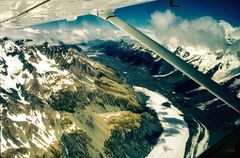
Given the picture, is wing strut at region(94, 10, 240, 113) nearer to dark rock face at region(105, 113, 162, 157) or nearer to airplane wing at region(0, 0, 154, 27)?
airplane wing at region(0, 0, 154, 27)

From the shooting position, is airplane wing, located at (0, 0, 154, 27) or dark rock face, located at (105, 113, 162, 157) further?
dark rock face, located at (105, 113, 162, 157)

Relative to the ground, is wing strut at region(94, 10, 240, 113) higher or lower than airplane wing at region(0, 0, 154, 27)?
lower

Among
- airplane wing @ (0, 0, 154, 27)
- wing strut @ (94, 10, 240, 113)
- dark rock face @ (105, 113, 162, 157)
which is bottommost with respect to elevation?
dark rock face @ (105, 113, 162, 157)

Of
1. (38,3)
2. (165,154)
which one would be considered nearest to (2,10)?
(38,3)

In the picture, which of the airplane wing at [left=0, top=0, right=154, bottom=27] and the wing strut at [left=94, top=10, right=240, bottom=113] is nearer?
the airplane wing at [left=0, top=0, right=154, bottom=27]

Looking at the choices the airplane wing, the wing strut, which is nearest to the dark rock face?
the wing strut

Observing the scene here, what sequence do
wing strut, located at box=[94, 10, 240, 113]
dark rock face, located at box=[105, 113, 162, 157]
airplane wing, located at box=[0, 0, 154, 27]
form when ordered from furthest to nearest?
1. dark rock face, located at box=[105, 113, 162, 157]
2. wing strut, located at box=[94, 10, 240, 113]
3. airplane wing, located at box=[0, 0, 154, 27]

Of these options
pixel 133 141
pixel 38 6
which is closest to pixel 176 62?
pixel 38 6

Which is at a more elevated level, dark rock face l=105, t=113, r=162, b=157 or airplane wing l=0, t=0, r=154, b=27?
airplane wing l=0, t=0, r=154, b=27

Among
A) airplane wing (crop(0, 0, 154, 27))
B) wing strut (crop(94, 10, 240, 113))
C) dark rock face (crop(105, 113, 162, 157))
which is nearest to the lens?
airplane wing (crop(0, 0, 154, 27))

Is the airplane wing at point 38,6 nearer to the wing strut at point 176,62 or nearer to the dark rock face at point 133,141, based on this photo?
the wing strut at point 176,62
